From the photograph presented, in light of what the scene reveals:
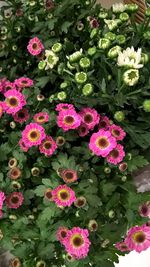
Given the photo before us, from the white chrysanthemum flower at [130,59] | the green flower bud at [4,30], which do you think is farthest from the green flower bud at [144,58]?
the green flower bud at [4,30]

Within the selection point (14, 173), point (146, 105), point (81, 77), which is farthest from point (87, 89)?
point (14, 173)

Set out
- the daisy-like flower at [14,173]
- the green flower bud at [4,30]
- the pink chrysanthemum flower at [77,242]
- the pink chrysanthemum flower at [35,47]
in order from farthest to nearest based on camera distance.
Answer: the green flower bud at [4,30] → the pink chrysanthemum flower at [35,47] → the daisy-like flower at [14,173] → the pink chrysanthemum flower at [77,242]

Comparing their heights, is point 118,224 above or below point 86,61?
below

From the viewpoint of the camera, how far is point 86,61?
3.05ft

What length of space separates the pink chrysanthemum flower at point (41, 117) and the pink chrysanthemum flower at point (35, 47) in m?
0.23

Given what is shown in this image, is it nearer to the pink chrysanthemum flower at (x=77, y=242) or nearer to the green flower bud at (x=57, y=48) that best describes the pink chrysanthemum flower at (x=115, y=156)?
the pink chrysanthemum flower at (x=77, y=242)

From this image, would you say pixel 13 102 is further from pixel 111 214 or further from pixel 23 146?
pixel 111 214

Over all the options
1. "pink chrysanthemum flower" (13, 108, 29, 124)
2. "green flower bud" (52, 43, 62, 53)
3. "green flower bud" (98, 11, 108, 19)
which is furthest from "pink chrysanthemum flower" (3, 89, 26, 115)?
"green flower bud" (98, 11, 108, 19)

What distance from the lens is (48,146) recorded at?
897 millimetres

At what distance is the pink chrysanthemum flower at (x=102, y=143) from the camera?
34.4 inches

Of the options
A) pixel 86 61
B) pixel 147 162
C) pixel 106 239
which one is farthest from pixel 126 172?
pixel 86 61

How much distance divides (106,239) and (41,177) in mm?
200

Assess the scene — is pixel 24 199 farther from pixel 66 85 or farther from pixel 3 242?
pixel 66 85

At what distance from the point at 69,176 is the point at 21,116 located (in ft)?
0.73
